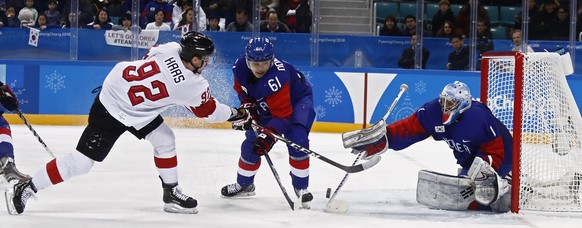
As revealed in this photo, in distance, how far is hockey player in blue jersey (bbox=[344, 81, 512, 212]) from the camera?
4.59 m

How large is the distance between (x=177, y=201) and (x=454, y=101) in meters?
1.45

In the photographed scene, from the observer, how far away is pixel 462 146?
15.9 feet

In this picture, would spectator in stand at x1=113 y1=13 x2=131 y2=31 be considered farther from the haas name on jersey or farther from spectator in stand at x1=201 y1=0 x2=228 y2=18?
the haas name on jersey

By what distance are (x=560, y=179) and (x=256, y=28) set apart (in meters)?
4.60

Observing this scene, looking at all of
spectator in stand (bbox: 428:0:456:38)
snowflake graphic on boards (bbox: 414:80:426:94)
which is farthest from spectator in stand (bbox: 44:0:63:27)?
spectator in stand (bbox: 428:0:456:38)

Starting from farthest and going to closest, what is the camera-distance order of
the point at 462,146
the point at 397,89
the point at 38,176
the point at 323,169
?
the point at 397,89 → the point at 323,169 → the point at 462,146 → the point at 38,176

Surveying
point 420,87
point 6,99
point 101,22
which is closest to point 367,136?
point 6,99

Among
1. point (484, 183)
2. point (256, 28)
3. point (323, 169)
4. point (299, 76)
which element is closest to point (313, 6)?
point (256, 28)

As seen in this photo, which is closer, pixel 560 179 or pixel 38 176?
pixel 38 176

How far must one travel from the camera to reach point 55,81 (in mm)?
8938

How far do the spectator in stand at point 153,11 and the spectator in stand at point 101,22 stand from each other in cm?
34

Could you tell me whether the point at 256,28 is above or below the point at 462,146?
above

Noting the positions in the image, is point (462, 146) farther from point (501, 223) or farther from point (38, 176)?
point (38, 176)

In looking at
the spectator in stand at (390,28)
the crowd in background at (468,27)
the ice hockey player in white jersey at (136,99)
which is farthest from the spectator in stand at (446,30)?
the ice hockey player in white jersey at (136,99)
